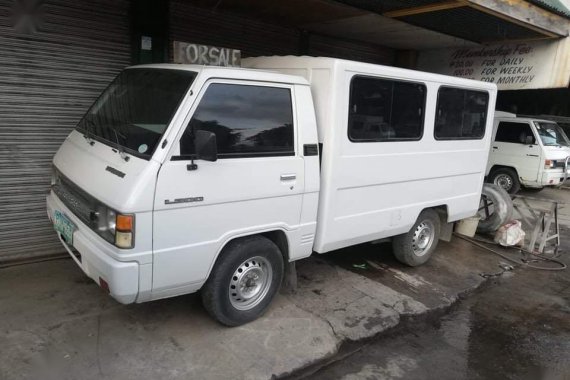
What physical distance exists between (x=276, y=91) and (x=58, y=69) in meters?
2.58

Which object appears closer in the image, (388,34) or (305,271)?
(305,271)

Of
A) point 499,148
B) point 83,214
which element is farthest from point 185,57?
point 499,148

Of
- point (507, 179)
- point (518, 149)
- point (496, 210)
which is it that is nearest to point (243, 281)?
point (496, 210)

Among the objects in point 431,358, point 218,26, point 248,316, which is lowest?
point 431,358

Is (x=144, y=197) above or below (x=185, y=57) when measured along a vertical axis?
below

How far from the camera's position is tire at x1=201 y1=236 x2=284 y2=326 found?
3.45m

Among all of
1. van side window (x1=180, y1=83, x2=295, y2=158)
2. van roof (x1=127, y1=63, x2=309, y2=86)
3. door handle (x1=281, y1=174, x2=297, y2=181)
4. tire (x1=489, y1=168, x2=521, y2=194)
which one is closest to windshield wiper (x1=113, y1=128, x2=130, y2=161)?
van side window (x1=180, y1=83, x2=295, y2=158)

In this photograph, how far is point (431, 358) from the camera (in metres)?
3.76

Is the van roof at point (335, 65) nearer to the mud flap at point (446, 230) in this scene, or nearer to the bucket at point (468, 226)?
the mud flap at point (446, 230)

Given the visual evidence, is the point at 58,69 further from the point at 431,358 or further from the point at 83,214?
the point at 431,358

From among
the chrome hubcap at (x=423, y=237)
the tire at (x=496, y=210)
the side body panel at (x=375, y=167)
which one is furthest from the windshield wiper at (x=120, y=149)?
the tire at (x=496, y=210)

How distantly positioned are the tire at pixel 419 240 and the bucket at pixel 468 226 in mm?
1457

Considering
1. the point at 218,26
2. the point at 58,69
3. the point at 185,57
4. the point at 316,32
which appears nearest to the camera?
the point at 185,57

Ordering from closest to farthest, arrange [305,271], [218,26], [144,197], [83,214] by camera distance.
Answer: [144,197], [83,214], [305,271], [218,26]
